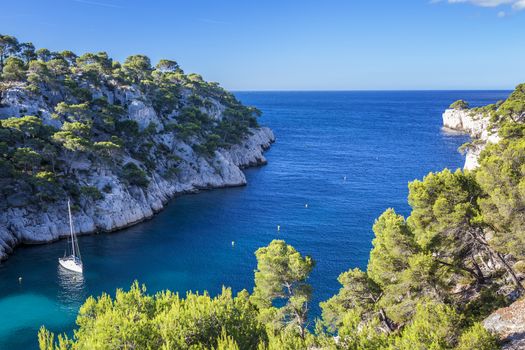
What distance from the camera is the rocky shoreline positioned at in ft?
176

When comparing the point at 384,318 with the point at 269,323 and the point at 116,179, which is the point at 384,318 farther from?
the point at 116,179

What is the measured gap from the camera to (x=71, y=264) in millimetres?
46969

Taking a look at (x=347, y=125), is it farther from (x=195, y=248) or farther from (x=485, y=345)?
(x=485, y=345)

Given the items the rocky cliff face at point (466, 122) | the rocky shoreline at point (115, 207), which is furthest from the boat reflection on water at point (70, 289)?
the rocky cliff face at point (466, 122)

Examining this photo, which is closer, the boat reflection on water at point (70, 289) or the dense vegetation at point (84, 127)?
the boat reflection on water at point (70, 289)

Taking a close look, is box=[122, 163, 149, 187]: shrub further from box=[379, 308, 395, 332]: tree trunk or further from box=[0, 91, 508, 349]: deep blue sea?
box=[379, 308, 395, 332]: tree trunk

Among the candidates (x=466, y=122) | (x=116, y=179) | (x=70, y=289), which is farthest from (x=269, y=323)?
(x=466, y=122)

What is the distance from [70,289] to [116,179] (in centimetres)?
2435

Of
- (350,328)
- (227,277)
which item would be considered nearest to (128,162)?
(227,277)

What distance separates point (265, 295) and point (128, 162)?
49.4 metres

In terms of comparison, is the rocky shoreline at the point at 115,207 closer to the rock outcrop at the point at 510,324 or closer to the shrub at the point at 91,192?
the shrub at the point at 91,192

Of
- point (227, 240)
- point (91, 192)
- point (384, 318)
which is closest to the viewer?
point (384, 318)

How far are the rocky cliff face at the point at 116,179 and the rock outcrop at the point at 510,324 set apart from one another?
5238 cm

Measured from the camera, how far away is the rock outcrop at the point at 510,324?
19.0 m
